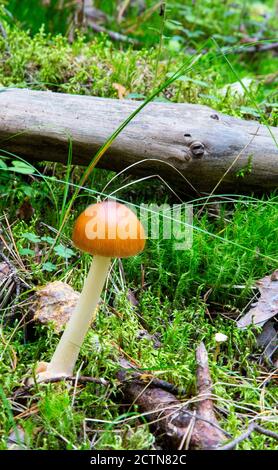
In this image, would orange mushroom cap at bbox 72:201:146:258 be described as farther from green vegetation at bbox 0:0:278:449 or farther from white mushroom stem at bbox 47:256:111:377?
green vegetation at bbox 0:0:278:449

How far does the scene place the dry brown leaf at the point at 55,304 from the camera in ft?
7.99

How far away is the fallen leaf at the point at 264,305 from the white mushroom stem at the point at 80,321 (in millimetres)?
833

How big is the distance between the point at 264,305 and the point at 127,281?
0.67 m

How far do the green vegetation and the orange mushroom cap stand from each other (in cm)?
49

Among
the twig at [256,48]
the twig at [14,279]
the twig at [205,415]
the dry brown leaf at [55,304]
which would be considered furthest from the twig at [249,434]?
the twig at [256,48]

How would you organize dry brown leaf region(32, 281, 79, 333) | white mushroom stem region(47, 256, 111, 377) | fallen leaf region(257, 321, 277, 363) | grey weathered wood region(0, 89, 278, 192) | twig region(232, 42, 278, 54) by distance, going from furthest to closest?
twig region(232, 42, 278, 54) → grey weathered wood region(0, 89, 278, 192) → fallen leaf region(257, 321, 277, 363) → dry brown leaf region(32, 281, 79, 333) → white mushroom stem region(47, 256, 111, 377)

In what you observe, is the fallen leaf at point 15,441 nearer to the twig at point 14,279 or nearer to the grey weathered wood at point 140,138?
the twig at point 14,279

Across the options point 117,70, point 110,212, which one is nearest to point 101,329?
point 110,212

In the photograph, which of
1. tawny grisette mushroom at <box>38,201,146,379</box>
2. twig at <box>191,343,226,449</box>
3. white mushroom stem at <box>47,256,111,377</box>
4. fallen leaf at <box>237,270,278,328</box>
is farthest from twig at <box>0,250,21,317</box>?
fallen leaf at <box>237,270,278,328</box>

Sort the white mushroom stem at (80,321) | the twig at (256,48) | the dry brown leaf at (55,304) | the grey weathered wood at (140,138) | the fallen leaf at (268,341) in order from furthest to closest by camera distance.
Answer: the twig at (256,48)
the grey weathered wood at (140,138)
the fallen leaf at (268,341)
the dry brown leaf at (55,304)
the white mushroom stem at (80,321)

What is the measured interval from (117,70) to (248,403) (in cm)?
248

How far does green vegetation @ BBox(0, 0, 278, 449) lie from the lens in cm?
207

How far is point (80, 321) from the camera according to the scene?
2.12m

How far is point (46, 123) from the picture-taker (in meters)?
2.98
